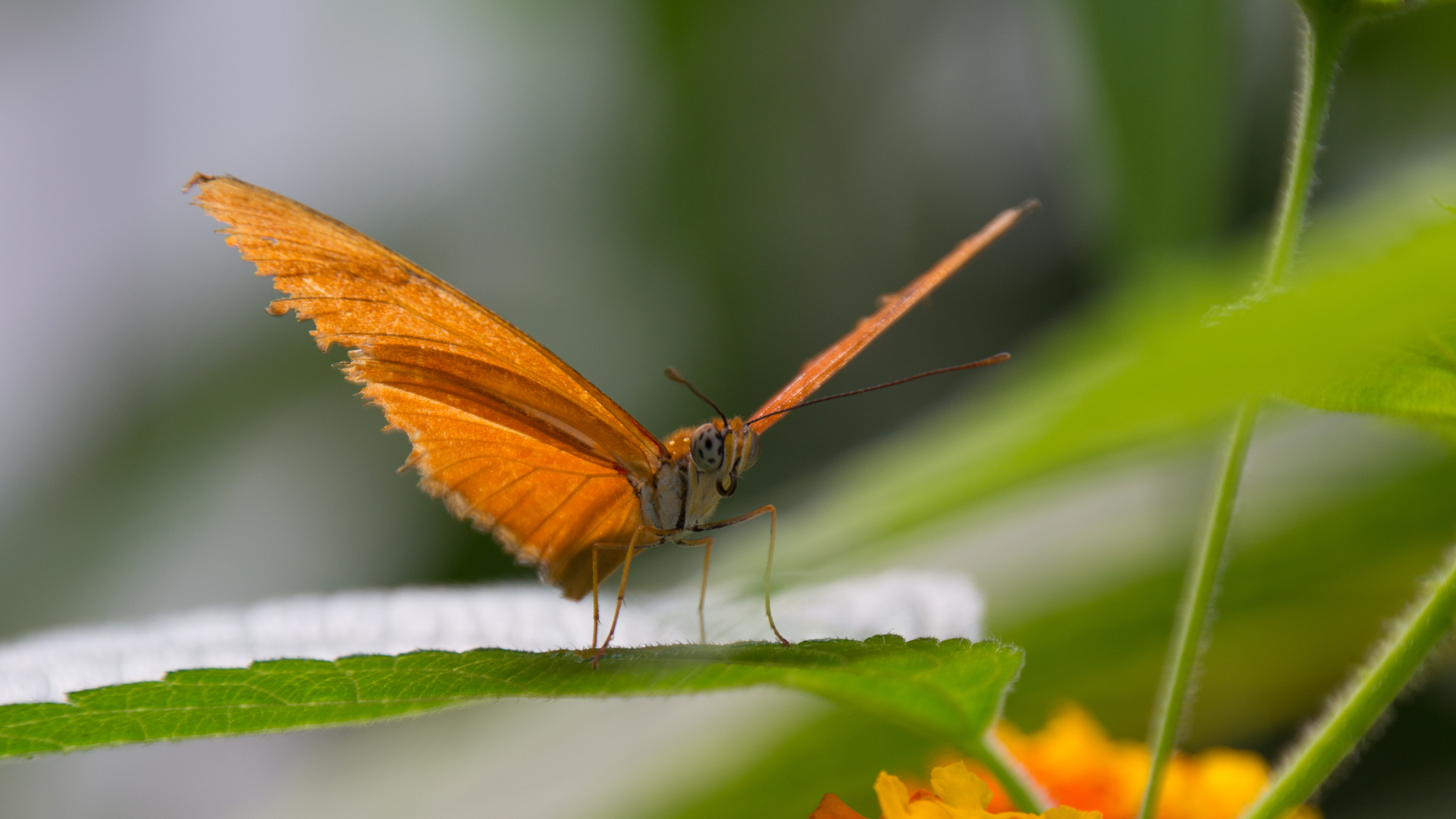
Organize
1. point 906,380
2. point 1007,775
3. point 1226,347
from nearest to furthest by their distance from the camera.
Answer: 1. point 1226,347
2. point 1007,775
3. point 906,380

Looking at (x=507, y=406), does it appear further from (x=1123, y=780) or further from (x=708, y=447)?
(x=1123, y=780)

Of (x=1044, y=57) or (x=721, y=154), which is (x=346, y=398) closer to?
(x=721, y=154)

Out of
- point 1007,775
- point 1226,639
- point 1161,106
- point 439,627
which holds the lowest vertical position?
point 1226,639

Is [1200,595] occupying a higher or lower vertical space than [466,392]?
lower

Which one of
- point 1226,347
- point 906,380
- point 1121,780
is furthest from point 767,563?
point 1226,347

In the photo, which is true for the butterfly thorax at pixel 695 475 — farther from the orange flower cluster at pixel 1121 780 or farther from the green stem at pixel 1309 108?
the green stem at pixel 1309 108

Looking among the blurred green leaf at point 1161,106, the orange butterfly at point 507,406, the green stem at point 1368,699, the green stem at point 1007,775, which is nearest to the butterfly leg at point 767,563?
the orange butterfly at point 507,406

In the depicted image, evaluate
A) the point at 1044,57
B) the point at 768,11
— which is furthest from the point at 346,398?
the point at 1044,57
